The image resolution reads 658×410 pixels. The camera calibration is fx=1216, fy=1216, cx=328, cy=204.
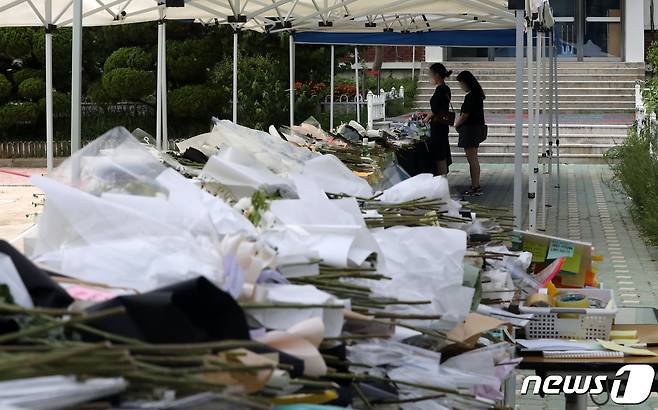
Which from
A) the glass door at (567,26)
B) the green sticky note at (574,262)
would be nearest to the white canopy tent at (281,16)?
the green sticky note at (574,262)

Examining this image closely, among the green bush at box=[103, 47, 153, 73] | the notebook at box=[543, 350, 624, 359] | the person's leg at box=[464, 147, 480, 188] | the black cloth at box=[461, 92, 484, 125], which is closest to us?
the notebook at box=[543, 350, 624, 359]

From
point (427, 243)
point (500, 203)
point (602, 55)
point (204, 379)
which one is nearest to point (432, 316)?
point (427, 243)

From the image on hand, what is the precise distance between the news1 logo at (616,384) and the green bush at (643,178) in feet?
21.1

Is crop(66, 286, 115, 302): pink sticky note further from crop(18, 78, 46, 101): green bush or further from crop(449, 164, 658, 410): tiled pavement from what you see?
crop(18, 78, 46, 101): green bush

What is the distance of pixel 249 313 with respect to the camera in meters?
2.58

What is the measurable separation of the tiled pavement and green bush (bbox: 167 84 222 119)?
5866mm

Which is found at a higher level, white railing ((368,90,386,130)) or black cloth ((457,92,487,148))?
white railing ((368,90,386,130))

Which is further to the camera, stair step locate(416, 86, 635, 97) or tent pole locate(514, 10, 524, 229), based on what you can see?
stair step locate(416, 86, 635, 97)

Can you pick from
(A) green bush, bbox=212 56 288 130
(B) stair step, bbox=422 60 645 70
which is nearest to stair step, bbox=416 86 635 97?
(B) stair step, bbox=422 60 645 70

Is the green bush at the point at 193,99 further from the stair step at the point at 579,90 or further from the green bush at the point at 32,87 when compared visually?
the stair step at the point at 579,90

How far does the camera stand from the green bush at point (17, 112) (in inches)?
961

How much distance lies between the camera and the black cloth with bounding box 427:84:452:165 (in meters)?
15.2

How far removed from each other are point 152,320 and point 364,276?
0.99 m

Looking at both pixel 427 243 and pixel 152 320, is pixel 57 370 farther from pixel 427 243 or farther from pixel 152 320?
pixel 427 243
